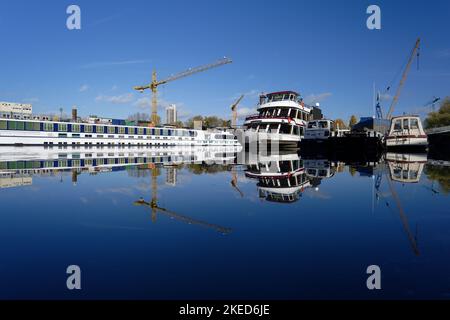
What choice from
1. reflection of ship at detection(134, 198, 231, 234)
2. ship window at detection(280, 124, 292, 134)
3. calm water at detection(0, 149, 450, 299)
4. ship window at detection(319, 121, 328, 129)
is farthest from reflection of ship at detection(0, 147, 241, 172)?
ship window at detection(319, 121, 328, 129)

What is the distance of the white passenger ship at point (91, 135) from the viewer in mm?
53812

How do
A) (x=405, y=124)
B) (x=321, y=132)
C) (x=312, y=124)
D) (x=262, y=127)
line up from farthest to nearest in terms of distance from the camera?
(x=262, y=127)
(x=312, y=124)
(x=321, y=132)
(x=405, y=124)

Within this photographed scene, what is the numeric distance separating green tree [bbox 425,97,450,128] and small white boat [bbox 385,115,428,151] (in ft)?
132

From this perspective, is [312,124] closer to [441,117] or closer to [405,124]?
[405,124]

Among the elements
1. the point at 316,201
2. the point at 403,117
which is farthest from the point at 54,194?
the point at 403,117

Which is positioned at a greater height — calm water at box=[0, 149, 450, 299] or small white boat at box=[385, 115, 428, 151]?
small white boat at box=[385, 115, 428, 151]

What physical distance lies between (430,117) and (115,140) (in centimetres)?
7944

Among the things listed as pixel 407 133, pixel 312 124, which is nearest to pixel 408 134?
pixel 407 133

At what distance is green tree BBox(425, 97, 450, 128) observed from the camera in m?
73.1

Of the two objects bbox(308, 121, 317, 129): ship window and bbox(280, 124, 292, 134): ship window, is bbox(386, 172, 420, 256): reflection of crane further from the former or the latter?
bbox(308, 121, 317, 129): ship window

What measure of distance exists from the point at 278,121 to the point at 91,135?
40.9m

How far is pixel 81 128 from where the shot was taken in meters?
64.2

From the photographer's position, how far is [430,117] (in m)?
79.6

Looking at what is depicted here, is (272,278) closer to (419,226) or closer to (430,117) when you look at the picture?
(419,226)
